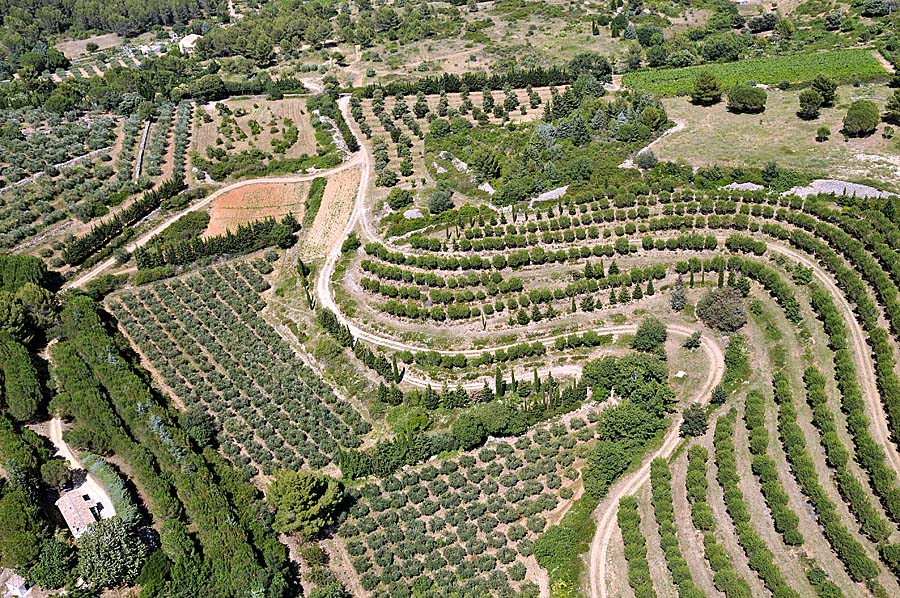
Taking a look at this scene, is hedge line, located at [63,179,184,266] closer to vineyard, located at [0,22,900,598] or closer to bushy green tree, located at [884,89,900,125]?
vineyard, located at [0,22,900,598]

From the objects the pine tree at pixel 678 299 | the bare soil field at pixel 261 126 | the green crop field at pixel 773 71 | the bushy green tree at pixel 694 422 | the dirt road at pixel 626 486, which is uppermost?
the green crop field at pixel 773 71

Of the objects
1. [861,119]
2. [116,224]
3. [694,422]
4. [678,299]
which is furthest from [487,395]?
[861,119]

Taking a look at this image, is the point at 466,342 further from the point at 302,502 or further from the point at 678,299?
the point at 302,502

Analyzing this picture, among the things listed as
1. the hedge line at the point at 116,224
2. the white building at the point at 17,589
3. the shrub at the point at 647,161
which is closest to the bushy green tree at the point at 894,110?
the shrub at the point at 647,161

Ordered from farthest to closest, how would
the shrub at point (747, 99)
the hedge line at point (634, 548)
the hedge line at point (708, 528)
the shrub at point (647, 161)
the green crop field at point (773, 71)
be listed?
the green crop field at point (773, 71), the shrub at point (747, 99), the shrub at point (647, 161), the hedge line at point (634, 548), the hedge line at point (708, 528)

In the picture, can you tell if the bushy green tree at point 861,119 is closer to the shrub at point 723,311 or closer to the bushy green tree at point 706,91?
the bushy green tree at point 706,91

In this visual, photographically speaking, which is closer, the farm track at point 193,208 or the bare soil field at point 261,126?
the farm track at point 193,208
